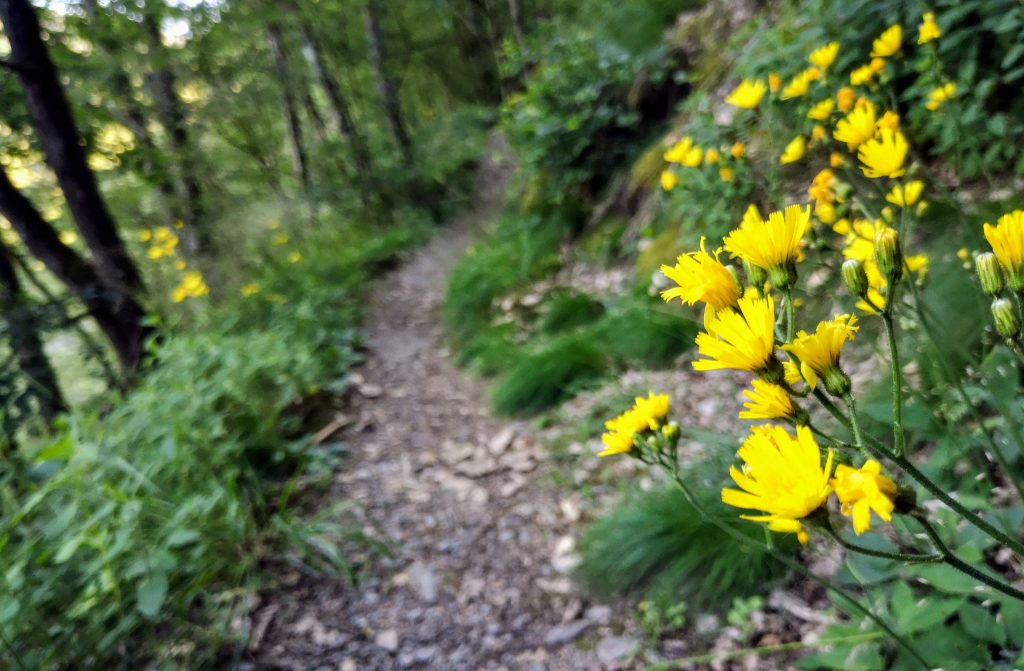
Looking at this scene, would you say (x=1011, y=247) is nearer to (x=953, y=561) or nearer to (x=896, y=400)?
(x=896, y=400)

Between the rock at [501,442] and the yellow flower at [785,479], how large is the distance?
2.51 meters

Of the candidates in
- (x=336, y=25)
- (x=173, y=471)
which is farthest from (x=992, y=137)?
(x=336, y=25)

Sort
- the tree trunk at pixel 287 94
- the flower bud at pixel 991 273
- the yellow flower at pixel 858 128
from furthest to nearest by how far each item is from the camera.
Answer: the tree trunk at pixel 287 94
the yellow flower at pixel 858 128
the flower bud at pixel 991 273

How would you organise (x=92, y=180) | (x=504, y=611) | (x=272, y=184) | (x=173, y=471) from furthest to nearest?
(x=272, y=184), (x=92, y=180), (x=173, y=471), (x=504, y=611)

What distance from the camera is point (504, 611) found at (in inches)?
85.4

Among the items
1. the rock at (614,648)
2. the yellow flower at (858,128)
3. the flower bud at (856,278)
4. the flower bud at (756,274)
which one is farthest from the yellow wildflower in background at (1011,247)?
the rock at (614,648)

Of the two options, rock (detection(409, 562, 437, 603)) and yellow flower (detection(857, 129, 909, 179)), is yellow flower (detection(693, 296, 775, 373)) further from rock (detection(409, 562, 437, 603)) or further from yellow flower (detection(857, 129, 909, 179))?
rock (detection(409, 562, 437, 603))

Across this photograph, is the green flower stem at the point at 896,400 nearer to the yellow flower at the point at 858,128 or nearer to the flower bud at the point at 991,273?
the flower bud at the point at 991,273

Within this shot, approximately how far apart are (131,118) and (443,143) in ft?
19.7

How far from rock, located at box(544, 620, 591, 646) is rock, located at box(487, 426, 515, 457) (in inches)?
46.0

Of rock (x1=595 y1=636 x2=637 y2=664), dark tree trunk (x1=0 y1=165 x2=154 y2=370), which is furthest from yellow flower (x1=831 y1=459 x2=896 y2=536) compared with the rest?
dark tree trunk (x1=0 y1=165 x2=154 y2=370)

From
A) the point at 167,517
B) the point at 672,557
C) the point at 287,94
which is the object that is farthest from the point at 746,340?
the point at 287,94

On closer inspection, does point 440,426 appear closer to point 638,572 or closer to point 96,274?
point 638,572

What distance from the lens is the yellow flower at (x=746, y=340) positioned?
0.69 metres
